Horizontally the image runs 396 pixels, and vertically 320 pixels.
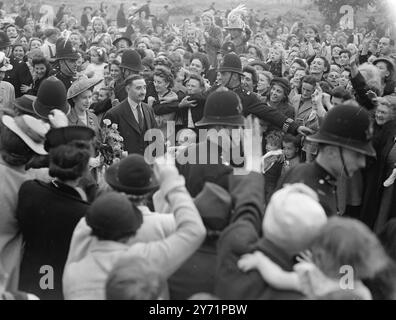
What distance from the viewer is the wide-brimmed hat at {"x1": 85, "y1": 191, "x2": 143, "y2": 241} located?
8.98 feet

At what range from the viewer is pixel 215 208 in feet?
9.59

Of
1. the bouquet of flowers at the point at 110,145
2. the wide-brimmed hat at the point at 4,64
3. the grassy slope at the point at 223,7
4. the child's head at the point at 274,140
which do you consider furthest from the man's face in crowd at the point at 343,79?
the grassy slope at the point at 223,7

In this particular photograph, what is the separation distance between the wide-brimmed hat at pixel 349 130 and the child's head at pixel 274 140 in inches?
111

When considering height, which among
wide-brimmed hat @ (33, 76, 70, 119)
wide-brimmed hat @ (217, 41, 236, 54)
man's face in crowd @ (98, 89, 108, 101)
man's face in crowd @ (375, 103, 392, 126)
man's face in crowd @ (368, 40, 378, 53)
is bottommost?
man's face in crowd @ (368, 40, 378, 53)

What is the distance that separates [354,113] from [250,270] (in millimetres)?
1406

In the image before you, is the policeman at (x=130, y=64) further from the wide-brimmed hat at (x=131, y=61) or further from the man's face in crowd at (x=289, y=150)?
the man's face in crowd at (x=289, y=150)

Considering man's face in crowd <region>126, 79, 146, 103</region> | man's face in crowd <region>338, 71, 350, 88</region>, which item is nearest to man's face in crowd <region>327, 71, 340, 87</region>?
man's face in crowd <region>338, 71, 350, 88</region>

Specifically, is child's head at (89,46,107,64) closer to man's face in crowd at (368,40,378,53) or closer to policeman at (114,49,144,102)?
policeman at (114,49,144,102)

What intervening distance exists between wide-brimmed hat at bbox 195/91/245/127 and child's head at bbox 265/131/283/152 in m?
2.52

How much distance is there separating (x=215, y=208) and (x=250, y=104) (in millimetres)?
3617

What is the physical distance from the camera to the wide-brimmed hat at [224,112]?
3.80 m
